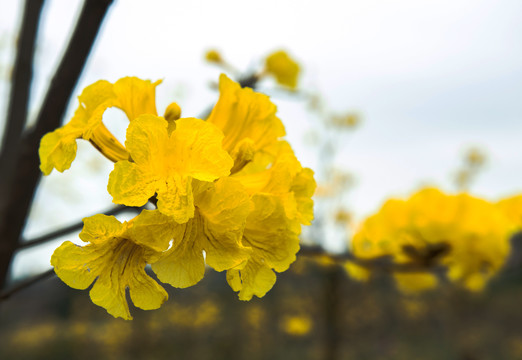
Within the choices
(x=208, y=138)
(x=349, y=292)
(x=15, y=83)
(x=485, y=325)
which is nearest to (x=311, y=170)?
(x=208, y=138)

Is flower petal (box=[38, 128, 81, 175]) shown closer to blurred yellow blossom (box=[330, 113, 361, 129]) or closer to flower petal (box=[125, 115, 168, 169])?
flower petal (box=[125, 115, 168, 169])

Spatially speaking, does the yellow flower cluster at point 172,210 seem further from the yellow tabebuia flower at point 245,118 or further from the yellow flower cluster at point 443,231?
the yellow flower cluster at point 443,231

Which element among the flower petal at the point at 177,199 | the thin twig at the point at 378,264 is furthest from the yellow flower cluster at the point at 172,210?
the thin twig at the point at 378,264

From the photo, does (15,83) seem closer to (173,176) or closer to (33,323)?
(173,176)

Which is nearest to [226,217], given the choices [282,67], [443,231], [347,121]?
[443,231]

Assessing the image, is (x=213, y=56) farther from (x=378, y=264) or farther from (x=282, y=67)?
(x=378, y=264)

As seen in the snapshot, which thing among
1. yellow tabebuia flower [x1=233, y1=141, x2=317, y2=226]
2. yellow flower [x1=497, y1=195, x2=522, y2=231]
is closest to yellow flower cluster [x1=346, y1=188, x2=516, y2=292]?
yellow flower [x1=497, y1=195, x2=522, y2=231]
